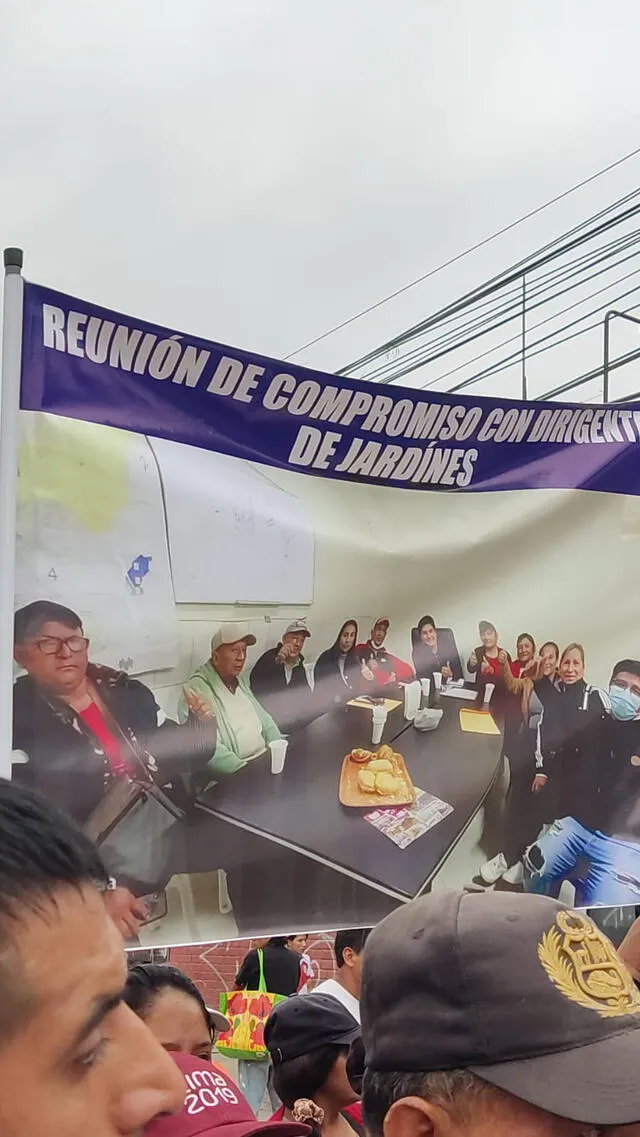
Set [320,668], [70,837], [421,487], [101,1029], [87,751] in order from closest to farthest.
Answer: [101,1029] < [70,837] < [87,751] < [320,668] < [421,487]

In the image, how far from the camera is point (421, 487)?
2754 millimetres

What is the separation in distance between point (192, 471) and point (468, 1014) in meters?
1.53

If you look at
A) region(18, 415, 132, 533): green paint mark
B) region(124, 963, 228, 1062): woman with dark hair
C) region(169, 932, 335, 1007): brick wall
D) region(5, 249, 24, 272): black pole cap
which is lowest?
region(169, 932, 335, 1007): brick wall

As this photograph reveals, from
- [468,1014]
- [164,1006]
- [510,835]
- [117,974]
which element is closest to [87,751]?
[164,1006]

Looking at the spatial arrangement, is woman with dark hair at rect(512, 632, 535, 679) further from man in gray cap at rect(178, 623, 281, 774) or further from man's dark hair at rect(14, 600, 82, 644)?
man's dark hair at rect(14, 600, 82, 644)

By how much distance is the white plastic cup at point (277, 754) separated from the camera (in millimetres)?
2428

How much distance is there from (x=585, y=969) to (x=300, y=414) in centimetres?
162

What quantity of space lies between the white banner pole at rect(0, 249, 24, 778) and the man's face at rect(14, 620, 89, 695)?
62 mm

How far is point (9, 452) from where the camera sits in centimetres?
223

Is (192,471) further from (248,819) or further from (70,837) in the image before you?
(70,837)

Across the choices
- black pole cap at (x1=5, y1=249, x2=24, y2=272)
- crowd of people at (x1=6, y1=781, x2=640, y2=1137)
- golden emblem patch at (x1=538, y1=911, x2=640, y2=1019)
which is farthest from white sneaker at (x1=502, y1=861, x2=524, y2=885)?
black pole cap at (x1=5, y1=249, x2=24, y2=272)

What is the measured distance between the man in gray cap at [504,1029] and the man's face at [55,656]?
1156 millimetres

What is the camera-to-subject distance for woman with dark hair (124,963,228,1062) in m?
2.18

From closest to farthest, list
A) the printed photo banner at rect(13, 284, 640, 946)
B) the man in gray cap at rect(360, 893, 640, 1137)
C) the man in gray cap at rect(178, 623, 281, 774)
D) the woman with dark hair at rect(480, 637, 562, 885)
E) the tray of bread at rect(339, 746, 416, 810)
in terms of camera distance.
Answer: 1. the man in gray cap at rect(360, 893, 640, 1137)
2. the printed photo banner at rect(13, 284, 640, 946)
3. the man in gray cap at rect(178, 623, 281, 774)
4. the tray of bread at rect(339, 746, 416, 810)
5. the woman with dark hair at rect(480, 637, 562, 885)
